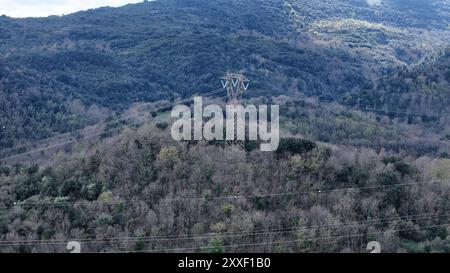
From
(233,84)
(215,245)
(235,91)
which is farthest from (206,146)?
(215,245)

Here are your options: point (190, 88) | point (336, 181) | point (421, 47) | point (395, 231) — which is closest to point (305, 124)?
point (336, 181)

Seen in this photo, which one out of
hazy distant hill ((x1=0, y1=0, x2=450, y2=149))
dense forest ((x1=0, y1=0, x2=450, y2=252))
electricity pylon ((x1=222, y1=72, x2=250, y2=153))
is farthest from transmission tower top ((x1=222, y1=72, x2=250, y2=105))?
hazy distant hill ((x1=0, y1=0, x2=450, y2=149))

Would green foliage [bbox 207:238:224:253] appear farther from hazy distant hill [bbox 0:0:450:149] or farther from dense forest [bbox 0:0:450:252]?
hazy distant hill [bbox 0:0:450:149]

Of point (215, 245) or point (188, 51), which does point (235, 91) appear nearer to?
point (215, 245)

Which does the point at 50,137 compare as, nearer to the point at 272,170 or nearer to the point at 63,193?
the point at 63,193

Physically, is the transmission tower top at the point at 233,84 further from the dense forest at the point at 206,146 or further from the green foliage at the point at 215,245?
the green foliage at the point at 215,245
